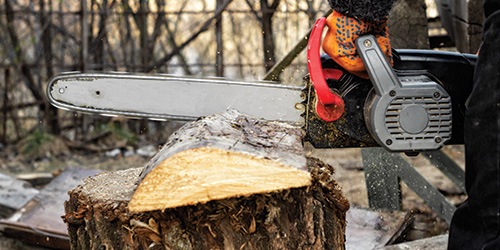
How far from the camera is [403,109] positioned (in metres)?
1.96

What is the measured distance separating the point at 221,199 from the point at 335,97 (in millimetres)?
605

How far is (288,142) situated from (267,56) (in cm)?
441


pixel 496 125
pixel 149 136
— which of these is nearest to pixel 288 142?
pixel 496 125

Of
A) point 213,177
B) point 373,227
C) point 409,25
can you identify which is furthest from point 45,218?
point 409,25

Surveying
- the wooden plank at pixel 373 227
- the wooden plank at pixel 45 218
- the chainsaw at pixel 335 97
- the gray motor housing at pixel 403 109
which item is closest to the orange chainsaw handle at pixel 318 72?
the chainsaw at pixel 335 97

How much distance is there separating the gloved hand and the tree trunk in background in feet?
4.77

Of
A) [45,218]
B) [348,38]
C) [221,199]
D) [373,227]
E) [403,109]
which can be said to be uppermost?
[348,38]

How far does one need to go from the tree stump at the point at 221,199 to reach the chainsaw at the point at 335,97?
0.80 ft

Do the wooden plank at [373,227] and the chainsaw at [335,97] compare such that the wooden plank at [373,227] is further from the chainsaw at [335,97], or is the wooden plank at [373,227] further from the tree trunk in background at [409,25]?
the tree trunk in background at [409,25]

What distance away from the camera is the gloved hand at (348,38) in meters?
1.99

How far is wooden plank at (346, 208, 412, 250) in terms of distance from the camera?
2.68m

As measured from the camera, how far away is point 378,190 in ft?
10.3

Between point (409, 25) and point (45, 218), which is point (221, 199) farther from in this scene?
point (409, 25)

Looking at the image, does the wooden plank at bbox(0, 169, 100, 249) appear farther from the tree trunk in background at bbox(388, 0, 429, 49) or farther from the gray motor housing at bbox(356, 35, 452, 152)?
the tree trunk in background at bbox(388, 0, 429, 49)
